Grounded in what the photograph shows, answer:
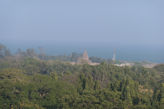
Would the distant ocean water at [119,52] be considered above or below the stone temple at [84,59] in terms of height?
below

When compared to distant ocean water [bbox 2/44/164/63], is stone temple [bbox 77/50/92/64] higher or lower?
higher

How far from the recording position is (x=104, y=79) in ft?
78.5

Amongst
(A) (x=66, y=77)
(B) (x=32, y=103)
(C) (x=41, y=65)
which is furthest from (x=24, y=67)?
(B) (x=32, y=103)

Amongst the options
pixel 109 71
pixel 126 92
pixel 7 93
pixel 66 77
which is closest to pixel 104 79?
pixel 109 71

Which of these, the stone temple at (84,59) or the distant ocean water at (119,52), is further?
the distant ocean water at (119,52)

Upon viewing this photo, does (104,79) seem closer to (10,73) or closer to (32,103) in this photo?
(10,73)

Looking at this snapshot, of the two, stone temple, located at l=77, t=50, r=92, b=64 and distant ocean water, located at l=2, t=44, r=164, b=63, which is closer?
stone temple, located at l=77, t=50, r=92, b=64

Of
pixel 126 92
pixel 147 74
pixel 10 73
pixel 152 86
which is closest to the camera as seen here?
pixel 126 92

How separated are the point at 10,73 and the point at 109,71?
31.5ft

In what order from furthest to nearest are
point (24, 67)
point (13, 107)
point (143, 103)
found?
point (24, 67)
point (143, 103)
point (13, 107)

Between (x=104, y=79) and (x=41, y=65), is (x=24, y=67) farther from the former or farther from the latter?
(x=104, y=79)

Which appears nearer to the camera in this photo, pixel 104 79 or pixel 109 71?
pixel 104 79

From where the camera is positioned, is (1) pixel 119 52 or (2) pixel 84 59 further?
(1) pixel 119 52

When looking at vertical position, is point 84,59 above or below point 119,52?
above
